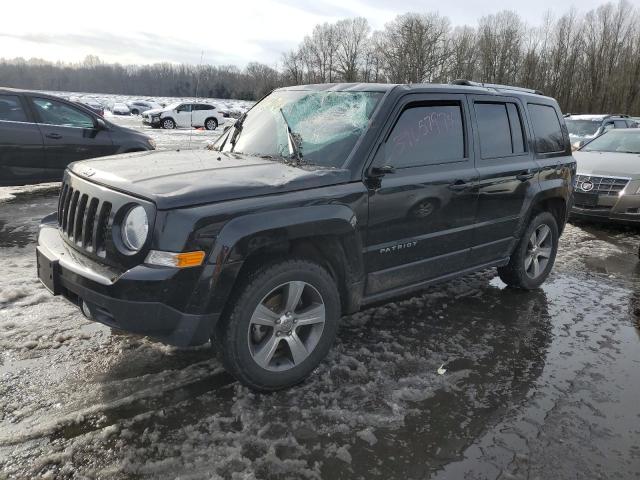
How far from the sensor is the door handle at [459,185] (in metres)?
3.92

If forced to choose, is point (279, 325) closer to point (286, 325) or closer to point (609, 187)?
point (286, 325)

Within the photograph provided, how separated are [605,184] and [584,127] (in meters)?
8.90

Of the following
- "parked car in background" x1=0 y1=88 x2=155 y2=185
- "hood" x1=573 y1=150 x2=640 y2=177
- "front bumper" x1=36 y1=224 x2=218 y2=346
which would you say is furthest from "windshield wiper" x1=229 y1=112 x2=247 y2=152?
"hood" x1=573 y1=150 x2=640 y2=177

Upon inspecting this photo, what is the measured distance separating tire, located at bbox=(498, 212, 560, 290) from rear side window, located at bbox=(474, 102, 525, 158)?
86cm

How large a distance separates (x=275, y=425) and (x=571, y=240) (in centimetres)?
652

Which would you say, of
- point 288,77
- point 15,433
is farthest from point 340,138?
point 288,77

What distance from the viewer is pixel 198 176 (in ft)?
9.98

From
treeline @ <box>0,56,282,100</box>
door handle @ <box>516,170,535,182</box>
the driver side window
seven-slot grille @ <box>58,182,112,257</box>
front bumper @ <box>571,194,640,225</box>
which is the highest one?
treeline @ <box>0,56,282,100</box>

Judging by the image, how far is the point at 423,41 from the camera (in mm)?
66938

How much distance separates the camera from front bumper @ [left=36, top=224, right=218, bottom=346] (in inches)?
104

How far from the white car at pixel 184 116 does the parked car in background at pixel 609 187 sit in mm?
25111

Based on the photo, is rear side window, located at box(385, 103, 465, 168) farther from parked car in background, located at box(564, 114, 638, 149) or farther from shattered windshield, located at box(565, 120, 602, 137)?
shattered windshield, located at box(565, 120, 602, 137)

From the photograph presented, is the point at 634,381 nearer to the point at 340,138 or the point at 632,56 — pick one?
the point at 340,138

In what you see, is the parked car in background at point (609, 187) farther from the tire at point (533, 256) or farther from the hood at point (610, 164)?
the tire at point (533, 256)
